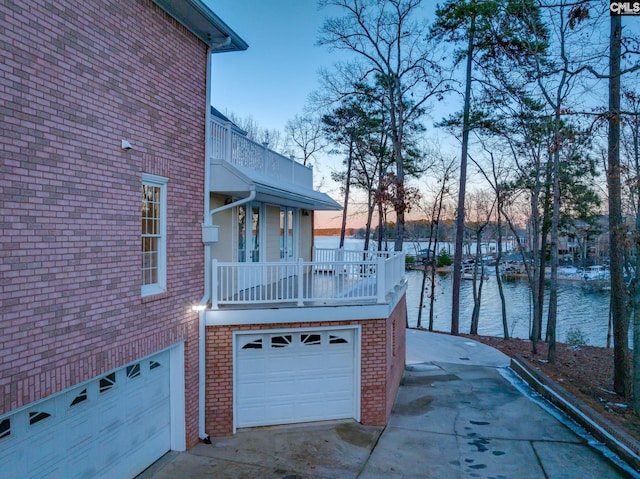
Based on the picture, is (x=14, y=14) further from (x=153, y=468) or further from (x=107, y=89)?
(x=153, y=468)

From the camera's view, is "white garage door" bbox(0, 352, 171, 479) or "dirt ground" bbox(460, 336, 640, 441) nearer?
"white garage door" bbox(0, 352, 171, 479)

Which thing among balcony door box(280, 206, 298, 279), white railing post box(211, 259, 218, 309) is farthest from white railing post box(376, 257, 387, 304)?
balcony door box(280, 206, 298, 279)

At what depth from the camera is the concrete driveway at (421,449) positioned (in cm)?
707

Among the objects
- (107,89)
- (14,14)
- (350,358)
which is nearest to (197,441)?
(350,358)

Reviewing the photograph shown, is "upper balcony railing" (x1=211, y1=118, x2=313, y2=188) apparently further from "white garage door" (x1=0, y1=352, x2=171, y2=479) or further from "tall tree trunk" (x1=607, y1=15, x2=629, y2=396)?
"tall tree trunk" (x1=607, y1=15, x2=629, y2=396)

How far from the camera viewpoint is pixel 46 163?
4.71m

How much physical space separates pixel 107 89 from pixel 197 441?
6.23 meters

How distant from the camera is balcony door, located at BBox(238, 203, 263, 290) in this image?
1048cm

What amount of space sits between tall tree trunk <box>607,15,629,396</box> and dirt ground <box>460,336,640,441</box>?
32.6 inches

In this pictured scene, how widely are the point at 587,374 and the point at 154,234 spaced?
47.6ft

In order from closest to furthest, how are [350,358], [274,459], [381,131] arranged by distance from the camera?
[274,459]
[350,358]
[381,131]

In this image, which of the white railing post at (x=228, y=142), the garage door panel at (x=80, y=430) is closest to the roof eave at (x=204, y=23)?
the white railing post at (x=228, y=142)

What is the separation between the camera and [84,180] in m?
5.26

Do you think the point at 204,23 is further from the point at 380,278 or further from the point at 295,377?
the point at 295,377
